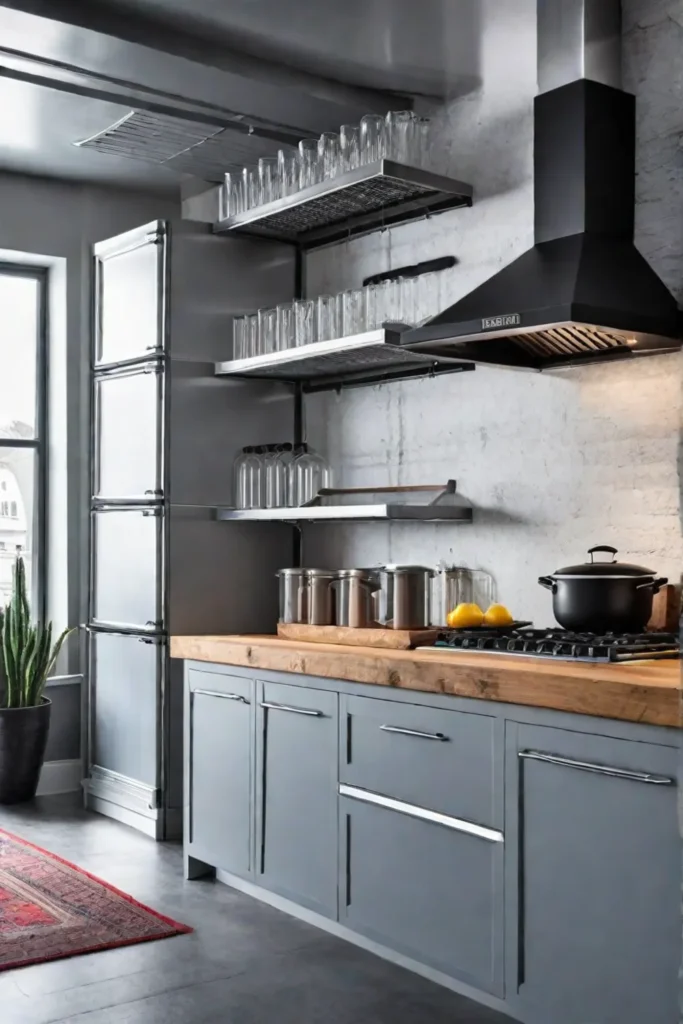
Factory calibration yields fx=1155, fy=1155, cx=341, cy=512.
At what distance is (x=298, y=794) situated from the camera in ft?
11.7

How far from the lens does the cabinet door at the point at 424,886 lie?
288 cm

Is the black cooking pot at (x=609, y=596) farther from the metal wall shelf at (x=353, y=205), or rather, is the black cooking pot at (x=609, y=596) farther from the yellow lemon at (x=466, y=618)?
the metal wall shelf at (x=353, y=205)

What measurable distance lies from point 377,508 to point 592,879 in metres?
1.75

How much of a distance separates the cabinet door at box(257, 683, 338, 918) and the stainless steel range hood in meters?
1.21

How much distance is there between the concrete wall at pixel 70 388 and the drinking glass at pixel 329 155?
1.68 metres

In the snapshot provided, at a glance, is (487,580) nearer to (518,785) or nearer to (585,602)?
(585,602)

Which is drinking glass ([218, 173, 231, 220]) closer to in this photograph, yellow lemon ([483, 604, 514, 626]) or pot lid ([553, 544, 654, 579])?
yellow lemon ([483, 604, 514, 626])

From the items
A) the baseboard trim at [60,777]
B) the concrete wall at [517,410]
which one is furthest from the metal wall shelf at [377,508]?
the baseboard trim at [60,777]

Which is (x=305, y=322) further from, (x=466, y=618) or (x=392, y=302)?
(x=466, y=618)

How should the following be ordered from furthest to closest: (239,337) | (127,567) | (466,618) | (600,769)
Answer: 1. (127,567)
2. (239,337)
3. (466,618)
4. (600,769)

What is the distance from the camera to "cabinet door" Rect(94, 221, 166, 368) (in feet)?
15.5

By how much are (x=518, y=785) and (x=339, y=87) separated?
2753 mm

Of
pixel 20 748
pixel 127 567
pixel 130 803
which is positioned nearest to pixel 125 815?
pixel 130 803

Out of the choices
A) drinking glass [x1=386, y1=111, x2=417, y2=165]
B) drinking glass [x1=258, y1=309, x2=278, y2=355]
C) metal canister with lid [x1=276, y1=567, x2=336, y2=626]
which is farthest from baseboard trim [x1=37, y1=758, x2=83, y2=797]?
drinking glass [x1=386, y1=111, x2=417, y2=165]
